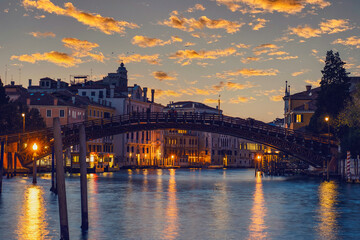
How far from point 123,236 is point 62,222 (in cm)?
300

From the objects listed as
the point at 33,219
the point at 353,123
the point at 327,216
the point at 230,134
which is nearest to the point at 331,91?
the point at 230,134

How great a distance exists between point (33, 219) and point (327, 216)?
39.8 feet

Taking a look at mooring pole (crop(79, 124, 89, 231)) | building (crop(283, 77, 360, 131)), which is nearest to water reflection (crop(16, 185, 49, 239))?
mooring pole (crop(79, 124, 89, 231))

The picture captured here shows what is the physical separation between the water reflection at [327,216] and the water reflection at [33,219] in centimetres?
931

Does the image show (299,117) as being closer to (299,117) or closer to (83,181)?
(299,117)

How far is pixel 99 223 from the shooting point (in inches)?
969

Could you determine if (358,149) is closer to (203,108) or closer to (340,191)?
(340,191)

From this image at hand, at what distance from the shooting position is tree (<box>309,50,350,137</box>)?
70.0m

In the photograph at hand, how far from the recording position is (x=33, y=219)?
25531 millimetres

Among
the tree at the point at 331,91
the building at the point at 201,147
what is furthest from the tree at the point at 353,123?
the building at the point at 201,147

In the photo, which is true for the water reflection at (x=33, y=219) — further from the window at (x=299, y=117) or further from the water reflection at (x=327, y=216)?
the window at (x=299, y=117)

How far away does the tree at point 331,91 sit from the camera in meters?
70.0

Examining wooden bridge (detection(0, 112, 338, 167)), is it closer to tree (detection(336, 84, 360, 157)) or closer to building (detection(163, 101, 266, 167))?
tree (detection(336, 84, 360, 157))

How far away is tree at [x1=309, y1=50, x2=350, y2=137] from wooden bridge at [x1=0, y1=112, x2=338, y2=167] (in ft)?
15.4
